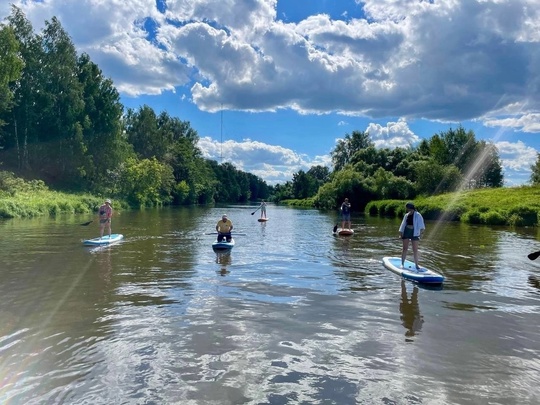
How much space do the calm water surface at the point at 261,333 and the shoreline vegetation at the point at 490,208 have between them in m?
24.0

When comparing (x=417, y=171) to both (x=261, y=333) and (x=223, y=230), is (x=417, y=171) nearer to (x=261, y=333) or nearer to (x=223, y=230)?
(x=223, y=230)

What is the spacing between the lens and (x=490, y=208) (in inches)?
1587

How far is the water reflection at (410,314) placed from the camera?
8.71 m

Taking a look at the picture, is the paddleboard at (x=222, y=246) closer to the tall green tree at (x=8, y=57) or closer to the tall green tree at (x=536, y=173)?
the tall green tree at (x=8, y=57)

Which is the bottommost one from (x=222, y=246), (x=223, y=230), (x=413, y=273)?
(x=413, y=273)

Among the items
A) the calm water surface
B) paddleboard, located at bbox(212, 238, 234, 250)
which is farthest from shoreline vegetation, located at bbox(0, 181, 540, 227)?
paddleboard, located at bbox(212, 238, 234, 250)

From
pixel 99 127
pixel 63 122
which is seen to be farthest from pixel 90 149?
pixel 63 122

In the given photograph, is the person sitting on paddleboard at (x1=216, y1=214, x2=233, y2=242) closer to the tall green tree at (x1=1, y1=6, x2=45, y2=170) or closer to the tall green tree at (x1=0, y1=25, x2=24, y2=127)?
the tall green tree at (x1=0, y1=25, x2=24, y2=127)

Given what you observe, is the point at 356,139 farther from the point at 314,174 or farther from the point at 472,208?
the point at 472,208

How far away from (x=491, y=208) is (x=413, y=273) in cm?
→ 3072

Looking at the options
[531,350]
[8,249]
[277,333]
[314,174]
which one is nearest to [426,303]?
[531,350]

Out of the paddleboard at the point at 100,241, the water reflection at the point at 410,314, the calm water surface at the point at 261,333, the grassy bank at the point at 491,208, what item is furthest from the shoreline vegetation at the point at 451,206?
the water reflection at the point at 410,314

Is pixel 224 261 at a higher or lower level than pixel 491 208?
lower

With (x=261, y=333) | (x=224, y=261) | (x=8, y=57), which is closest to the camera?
(x=261, y=333)
